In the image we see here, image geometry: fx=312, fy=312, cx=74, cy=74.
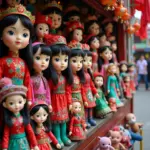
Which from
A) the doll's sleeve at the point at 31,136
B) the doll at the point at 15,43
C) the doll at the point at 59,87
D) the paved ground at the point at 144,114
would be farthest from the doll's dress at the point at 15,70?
the paved ground at the point at 144,114

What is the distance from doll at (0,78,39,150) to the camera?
1981mm

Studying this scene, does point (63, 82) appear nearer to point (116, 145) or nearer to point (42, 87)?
point (42, 87)

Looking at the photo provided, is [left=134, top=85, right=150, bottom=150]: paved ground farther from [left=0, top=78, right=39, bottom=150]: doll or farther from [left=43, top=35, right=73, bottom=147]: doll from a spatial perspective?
[left=0, top=78, right=39, bottom=150]: doll

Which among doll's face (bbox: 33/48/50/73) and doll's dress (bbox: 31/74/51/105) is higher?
doll's face (bbox: 33/48/50/73)

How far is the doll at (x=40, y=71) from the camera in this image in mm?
2381

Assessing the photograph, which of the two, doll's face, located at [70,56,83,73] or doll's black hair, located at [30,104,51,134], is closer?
doll's black hair, located at [30,104,51,134]

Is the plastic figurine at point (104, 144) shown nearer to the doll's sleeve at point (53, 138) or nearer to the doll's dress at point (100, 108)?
the doll's dress at point (100, 108)

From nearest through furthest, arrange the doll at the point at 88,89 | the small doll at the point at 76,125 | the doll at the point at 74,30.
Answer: the small doll at the point at 76,125 → the doll at the point at 88,89 → the doll at the point at 74,30

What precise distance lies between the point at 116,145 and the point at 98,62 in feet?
4.18

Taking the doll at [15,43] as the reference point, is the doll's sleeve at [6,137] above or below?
below

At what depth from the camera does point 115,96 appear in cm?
432

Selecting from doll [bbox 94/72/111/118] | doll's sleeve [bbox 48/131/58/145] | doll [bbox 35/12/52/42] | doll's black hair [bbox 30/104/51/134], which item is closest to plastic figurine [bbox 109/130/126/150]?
doll [bbox 94/72/111/118]

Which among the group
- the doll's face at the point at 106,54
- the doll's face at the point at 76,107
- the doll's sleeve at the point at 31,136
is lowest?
the doll's sleeve at the point at 31,136

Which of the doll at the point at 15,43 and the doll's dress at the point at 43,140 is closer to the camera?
the doll at the point at 15,43
